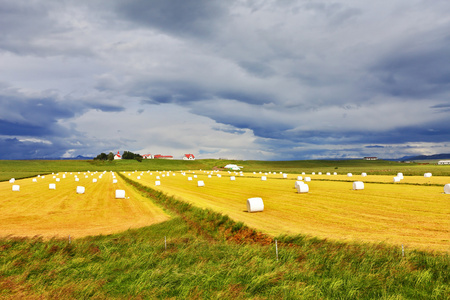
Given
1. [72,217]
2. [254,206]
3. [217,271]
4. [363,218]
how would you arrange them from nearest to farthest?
[217,271]
[363,218]
[254,206]
[72,217]

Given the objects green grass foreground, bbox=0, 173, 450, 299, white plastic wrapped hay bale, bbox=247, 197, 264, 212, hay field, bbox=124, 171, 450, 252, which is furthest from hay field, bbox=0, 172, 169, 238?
hay field, bbox=124, 171, 450, 252

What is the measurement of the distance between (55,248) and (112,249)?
10.0ft

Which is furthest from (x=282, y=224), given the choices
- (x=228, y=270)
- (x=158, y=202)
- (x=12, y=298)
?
(x=158, y=202)

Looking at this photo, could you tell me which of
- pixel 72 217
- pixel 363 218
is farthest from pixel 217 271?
pixel 72 217

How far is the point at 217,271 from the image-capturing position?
40.7 feet

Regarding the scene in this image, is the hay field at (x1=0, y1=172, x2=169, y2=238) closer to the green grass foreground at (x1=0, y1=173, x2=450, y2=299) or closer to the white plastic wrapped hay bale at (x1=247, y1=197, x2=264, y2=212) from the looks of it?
the green grass foreground at (x1=0, y1=173, x2=450, y2=299)

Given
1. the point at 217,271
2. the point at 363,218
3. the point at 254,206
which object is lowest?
the point at 363,218

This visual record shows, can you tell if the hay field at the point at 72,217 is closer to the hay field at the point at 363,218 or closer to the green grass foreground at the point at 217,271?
the green grass foreground at the point at 217,271

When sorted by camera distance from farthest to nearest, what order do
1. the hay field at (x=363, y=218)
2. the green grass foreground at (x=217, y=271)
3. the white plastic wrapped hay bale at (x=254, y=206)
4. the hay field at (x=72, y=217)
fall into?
the white plastic wrapped hay bale at (x=254, y=206) < the hay field at (x=72, y=217) < the hay field at (x=363, y=218) < the green grass foreground at (x=217, y=271)

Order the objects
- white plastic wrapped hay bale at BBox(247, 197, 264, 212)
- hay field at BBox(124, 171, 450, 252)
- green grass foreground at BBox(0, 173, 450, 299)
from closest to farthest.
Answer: green grass foreground at BBox(0, 173, 450, 299) < hay field at BBox(124, 171, 450, 252) < white plastic wrapped hay bale at BBox(247, 197, 264, 212)

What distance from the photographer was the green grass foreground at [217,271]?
35.3 ft

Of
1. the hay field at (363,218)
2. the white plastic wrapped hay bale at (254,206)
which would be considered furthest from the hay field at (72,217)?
the hay field at (363,218)

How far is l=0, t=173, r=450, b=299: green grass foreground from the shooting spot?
35.3ft

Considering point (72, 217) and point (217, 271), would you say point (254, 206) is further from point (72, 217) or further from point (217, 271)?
point (72, 217)
